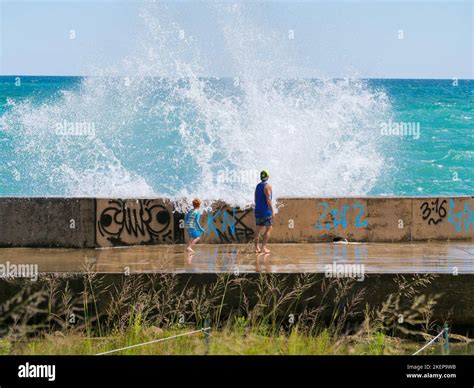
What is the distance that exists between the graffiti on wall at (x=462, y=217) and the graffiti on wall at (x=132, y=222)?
5.11 m

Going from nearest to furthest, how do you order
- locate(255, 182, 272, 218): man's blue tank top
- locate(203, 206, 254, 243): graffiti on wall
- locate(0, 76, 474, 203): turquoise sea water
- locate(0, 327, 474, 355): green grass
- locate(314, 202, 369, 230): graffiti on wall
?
locate(0, 327, 474, 355): green grass
locate(255, 182, 272, 218): man's blue tank top
locate(203, 206, 254, 243): graffiti on wall
locate(314, 202, 369, 230): graffiti on wall
locate(0, 76, 474, 203): turquoise sea water

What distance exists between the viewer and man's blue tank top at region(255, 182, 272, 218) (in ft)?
42.9

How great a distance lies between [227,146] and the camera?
2959 cm

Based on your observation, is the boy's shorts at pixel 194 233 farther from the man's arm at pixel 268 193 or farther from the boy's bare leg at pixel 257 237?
the man's arm at pixel 268 193

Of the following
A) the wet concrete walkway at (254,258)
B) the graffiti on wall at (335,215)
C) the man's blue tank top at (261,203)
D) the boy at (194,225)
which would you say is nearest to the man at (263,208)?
the man's blue tank top at (261,203)

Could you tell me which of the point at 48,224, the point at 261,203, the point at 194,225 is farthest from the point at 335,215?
the point at 48,224

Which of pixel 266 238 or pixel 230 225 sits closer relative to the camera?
pixel 266 238

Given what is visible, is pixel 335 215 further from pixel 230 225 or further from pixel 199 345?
pixel 199 345

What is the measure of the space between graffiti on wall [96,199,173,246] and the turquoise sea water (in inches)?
89.2

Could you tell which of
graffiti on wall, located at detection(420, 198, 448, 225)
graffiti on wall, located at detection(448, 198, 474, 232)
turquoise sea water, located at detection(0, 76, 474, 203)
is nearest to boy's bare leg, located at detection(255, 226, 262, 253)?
turquoise sea water, located at detection(0, 76, 474, 203)

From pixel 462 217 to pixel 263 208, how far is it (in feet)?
13.6

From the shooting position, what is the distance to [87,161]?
33.8 meters

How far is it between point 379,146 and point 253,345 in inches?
1445

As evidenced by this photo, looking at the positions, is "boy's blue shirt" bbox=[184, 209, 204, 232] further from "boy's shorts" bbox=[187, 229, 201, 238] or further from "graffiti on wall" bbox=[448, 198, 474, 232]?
"graffiti on wall" bbox=[448, 198, 474, 232]
